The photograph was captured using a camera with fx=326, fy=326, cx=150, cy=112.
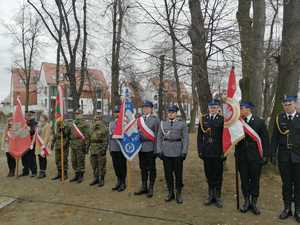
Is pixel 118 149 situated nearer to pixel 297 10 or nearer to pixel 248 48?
pixel 248 48

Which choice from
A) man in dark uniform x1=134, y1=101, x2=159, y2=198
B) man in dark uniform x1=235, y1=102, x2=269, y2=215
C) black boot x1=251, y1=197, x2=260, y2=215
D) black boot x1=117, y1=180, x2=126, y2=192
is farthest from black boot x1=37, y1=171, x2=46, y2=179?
black boot x1=251, y1=197, x2=260, y2=215

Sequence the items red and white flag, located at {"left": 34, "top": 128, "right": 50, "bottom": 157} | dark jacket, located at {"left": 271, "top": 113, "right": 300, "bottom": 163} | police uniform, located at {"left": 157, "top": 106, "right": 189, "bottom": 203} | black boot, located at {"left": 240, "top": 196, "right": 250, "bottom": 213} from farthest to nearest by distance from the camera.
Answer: red and white flag, located at {"left": 34, "top": 128, "right": 50, "bottom": 157}, police uniform, located at {"left": 157, "top": 106, "right": 189, "bottom": 203}, black boot, located at {"left": 240, "top": 196, "right": 250, "bottom": 213}, dark jacket, located at {"left": 271, "top": 113, "right": 300, "bottom": 163}

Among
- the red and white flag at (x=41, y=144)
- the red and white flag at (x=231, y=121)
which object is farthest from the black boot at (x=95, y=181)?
the red and white flag at (x=231, y=121)

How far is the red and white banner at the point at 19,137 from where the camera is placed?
30.0 feet

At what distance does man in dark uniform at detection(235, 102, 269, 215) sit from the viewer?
5.73 meters

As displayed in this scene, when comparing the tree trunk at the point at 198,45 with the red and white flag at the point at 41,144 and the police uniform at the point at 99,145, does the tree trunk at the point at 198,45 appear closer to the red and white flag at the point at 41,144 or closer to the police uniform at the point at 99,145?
the police uniform at the point at 99,145

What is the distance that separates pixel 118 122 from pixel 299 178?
3819 mm

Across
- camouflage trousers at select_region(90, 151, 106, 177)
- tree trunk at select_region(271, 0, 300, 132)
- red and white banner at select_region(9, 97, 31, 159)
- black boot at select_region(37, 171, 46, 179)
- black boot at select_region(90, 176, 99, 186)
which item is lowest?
black boot at select_region(37, 171, 46, 179)

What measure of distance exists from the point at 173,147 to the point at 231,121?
1.29 m

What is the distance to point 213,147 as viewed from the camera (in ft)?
20.2

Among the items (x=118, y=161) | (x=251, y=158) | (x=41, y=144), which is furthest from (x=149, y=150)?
(x=41, y=144)

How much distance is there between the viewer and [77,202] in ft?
22.1

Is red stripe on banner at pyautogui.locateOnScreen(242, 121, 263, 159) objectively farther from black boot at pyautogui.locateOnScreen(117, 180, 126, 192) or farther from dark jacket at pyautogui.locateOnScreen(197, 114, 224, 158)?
black boot at pyautogui.locateOnScreen(117, 180, 126, 192)

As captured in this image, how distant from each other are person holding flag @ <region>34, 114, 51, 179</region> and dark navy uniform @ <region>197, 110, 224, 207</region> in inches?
184
